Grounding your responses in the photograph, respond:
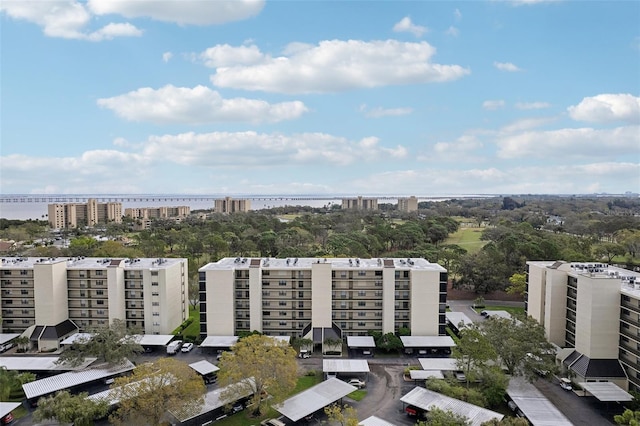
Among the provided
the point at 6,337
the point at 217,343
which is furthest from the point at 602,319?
the point at 6,337

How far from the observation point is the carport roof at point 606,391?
80.8ft

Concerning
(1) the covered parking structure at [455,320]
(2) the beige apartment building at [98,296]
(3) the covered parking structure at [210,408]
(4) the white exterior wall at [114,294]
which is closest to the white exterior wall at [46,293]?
(2) the beige apartment building at [98,296]

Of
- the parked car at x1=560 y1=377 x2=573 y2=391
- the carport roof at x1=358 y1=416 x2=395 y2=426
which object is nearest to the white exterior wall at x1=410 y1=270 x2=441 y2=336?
the parked car at x1=560 y1=377 x2=573 y2=391

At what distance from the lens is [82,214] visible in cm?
13575

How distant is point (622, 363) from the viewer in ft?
89.1

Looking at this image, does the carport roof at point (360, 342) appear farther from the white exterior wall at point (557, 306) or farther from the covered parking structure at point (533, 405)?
the white exterior wall at point (557, 306)

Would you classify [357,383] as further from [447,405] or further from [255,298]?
[255,298]

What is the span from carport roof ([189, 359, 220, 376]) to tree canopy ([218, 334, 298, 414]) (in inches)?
177

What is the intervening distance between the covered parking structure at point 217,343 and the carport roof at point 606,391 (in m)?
24.1

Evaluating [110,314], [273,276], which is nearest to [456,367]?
[273,276]

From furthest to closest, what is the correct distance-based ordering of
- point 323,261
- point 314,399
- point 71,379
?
point 323,261, point 71,379, point 314,399

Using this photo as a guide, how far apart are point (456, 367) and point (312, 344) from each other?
10944 mm

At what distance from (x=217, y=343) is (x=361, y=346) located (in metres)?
11.1

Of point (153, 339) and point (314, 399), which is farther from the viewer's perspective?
point (153, 339)
